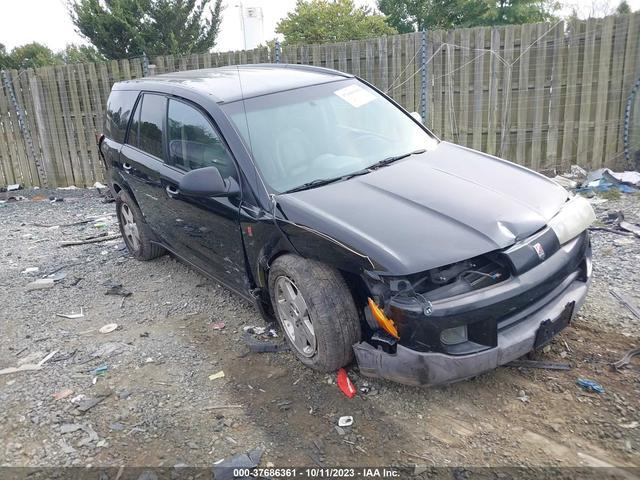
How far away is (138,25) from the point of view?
26.2 m

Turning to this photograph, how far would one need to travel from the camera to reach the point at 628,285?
15.0ft

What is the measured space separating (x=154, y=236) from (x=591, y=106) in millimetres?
6480

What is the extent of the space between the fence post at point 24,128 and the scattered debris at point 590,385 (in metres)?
10.2

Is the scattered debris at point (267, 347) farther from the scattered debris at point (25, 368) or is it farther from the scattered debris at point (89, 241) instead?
the scattered debris at point (89, 241)

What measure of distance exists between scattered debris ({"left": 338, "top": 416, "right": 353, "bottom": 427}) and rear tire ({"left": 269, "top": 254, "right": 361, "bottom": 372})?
338mm

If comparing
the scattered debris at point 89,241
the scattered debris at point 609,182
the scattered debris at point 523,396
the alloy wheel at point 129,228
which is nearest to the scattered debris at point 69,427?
the scattered debris at point 523,396

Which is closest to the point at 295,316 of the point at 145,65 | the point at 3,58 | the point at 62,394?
the point at 62,394

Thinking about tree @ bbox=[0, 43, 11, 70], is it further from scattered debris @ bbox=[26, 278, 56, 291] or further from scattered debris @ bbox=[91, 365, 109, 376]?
scattered debris @ bbox=[91, 365, 109, 376]

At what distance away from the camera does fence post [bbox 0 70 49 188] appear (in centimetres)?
1008

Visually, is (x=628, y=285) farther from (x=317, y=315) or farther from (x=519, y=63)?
(x=519, y=63)

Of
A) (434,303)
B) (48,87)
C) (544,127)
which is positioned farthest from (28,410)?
(48,87)

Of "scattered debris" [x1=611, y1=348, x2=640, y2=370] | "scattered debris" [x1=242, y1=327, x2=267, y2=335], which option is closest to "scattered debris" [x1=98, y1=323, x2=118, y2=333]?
"scattered debris" [x1=242, y1=327, x2=267, y2=335]

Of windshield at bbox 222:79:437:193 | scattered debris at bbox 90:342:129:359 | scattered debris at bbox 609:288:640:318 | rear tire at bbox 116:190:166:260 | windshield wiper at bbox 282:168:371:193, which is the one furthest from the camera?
rear tire at bbox 116:190:166:260

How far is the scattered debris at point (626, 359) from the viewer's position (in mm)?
3450
